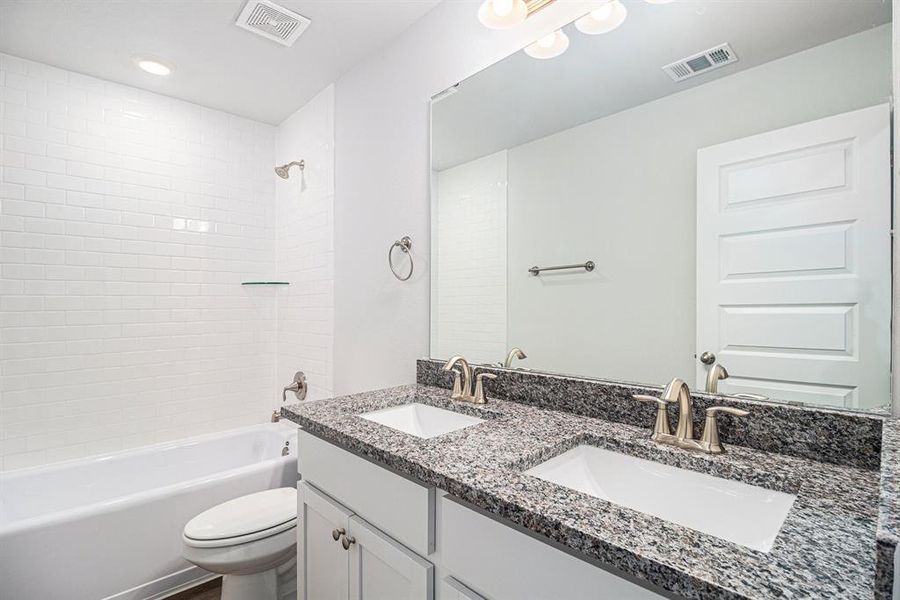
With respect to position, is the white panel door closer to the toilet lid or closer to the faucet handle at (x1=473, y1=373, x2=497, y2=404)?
the faucet handle at (x1=473, y1=373, x2=497, y2=404)

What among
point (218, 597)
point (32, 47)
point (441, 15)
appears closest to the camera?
point (441, 15)

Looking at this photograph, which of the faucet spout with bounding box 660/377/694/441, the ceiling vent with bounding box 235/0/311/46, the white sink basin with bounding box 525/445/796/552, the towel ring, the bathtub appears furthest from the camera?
the towel ring

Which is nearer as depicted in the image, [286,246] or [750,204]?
[750,204]

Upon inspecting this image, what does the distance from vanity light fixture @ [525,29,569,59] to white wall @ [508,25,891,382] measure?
0.27 meters

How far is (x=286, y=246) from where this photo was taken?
9.86 feet

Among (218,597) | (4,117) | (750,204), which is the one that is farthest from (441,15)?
(218,597)

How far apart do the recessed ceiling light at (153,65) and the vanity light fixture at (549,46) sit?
1.90 m

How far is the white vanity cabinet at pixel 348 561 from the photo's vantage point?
0.97 m

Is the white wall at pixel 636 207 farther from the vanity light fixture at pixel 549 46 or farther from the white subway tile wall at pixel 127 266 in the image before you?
the white subway tile wall at pixel 127 266

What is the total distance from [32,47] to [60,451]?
6.54ft

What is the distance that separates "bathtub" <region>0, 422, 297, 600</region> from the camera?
169 centimetres

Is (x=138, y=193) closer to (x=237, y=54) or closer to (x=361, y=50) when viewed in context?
(x=237, y=54)

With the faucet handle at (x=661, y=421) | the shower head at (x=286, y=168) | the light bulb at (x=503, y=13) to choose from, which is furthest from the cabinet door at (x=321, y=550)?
the shower head at (x=286, y=168)

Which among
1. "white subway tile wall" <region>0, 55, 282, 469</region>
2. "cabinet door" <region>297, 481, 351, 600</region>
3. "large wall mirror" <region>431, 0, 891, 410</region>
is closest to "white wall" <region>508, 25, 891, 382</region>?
"large wall mirror" <region>431, 0, 891, 410</region>
